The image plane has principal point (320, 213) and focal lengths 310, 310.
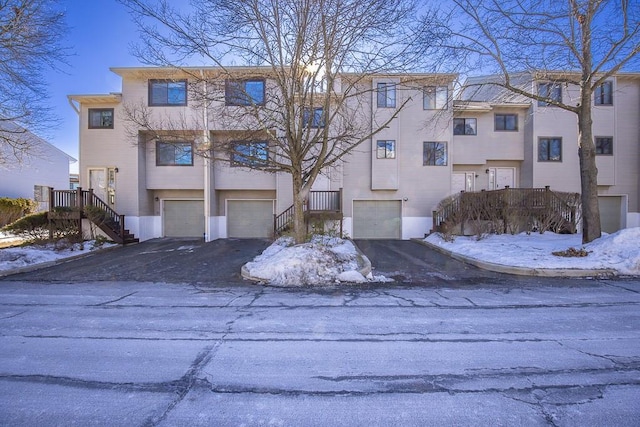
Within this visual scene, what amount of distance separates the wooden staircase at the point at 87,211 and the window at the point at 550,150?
21.7 m

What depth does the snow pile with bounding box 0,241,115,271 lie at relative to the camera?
30.9ft

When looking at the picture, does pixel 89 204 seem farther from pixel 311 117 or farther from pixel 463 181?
pixel 463 181

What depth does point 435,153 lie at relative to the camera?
1634 centimetres

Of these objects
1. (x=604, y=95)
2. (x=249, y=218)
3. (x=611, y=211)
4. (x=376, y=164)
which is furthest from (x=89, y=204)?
(x=611, y=211)

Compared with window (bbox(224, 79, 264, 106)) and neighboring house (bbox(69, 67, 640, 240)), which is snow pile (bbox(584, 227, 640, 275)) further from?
window (bbox(224, 79, 264, 106))

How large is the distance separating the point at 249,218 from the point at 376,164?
7.50 m

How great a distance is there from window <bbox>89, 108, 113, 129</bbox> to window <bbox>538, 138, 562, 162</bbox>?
885 inches

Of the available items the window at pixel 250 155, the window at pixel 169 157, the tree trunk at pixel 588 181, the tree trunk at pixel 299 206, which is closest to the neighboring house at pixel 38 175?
the window at pixel 169 157

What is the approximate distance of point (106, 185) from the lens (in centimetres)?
1582

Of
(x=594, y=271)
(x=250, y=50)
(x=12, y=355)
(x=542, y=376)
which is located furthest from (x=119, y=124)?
(x=594, y=271)

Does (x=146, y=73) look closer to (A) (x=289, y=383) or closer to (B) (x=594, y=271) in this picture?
(A) (x=289, y=383)

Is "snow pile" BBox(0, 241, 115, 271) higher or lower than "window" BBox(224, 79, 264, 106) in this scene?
lower

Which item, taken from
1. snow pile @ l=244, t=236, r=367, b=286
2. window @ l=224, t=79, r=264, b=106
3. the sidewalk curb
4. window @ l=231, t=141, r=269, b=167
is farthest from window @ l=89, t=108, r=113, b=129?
the sidewalk curb

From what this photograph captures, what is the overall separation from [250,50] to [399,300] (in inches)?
319
